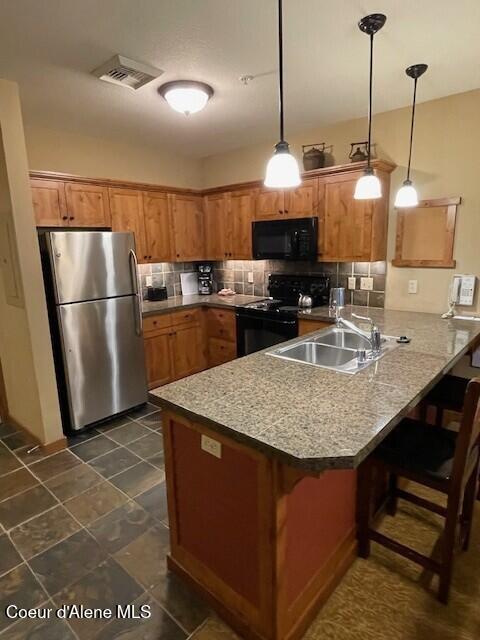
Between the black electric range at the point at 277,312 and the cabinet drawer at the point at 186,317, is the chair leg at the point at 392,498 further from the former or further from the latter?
the cabinet drawer at the point at 186,317

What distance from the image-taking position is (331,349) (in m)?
2.33

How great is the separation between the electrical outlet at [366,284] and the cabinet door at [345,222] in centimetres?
32

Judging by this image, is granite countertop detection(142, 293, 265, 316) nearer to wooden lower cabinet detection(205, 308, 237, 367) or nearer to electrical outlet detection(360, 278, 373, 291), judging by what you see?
wooden lower cabinet detection(205, 308, 237, 367)

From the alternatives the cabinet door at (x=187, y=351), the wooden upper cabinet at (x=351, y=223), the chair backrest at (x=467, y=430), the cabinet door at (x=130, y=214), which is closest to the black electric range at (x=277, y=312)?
the wooden upper cabinet at (x=351, y=223)

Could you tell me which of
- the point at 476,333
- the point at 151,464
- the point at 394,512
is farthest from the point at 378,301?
the point at 151,464

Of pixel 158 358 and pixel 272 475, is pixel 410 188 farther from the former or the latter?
pixel 158 358

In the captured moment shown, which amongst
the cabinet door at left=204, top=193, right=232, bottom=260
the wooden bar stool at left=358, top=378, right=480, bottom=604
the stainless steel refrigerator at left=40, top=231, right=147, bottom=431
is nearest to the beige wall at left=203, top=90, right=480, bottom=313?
the cabinet door at left=204, top=193, right=232, bottom=260

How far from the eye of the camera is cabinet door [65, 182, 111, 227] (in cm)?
337

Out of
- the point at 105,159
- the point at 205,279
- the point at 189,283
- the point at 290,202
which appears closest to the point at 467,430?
the point at 290,202

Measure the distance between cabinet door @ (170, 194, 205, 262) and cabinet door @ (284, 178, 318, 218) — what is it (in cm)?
125

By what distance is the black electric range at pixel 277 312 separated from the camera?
348 centimetres

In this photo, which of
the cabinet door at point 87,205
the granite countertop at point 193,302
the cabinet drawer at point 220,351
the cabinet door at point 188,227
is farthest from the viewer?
the cabinet door at point 188,227


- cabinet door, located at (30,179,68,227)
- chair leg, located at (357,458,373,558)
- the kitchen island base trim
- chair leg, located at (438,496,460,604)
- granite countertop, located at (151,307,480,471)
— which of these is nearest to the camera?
granite countertop, located at (151,307,480,471)

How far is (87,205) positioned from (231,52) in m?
1.97
